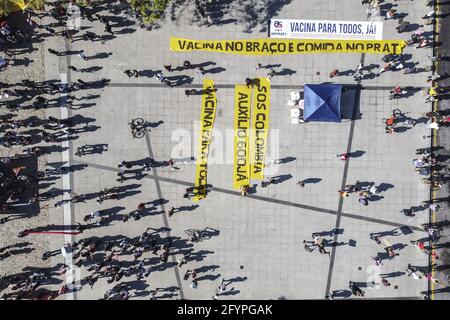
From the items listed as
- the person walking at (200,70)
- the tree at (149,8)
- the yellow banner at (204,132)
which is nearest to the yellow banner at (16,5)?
the tree at (149,8)

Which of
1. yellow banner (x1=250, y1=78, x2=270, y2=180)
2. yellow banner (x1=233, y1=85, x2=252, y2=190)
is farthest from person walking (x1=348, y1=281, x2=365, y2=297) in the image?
yellow banner (x1=233, y1=85, x2=252, y2=190)

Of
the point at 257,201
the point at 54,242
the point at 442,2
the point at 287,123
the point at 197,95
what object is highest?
the point at 442,2

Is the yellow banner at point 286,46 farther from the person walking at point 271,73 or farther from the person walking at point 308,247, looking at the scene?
the person walking at point 308,247

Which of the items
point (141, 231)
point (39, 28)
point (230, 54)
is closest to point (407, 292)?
point (141, 231)

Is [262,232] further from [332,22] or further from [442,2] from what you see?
[442,2]

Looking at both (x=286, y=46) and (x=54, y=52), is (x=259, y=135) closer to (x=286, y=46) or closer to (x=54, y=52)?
(x=286, y=46)

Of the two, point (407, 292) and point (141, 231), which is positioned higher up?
point (141, 231)
